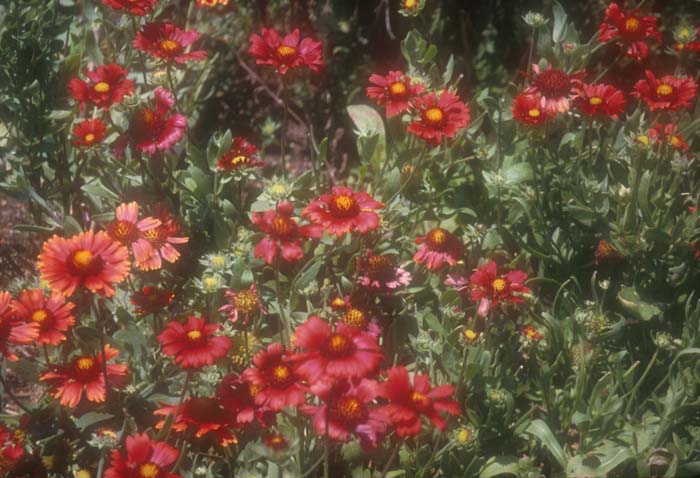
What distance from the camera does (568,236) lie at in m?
2.56

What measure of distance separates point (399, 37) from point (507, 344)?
2120 millimetres

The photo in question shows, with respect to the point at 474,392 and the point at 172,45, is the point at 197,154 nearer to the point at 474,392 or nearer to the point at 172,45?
the point at 172,45

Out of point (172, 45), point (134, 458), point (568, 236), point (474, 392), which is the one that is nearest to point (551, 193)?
point (568, 236)

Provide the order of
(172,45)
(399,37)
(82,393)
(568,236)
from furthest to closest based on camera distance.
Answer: (399,37) < (568,236) < (172,45) < (82,393)

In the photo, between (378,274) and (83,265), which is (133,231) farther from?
(378,274)

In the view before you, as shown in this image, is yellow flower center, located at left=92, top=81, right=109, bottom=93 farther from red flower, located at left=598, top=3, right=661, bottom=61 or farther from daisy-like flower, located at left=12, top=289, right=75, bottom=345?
red flower, located at left=598, top=3, right=661, bottom=61

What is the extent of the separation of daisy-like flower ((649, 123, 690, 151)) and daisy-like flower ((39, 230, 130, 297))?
1.62m

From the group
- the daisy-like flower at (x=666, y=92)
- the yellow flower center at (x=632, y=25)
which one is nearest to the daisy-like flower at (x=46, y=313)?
the daisy-like flower at (x=666, y=92)

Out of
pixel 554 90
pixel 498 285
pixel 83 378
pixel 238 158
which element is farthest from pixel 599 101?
pixel 83 378

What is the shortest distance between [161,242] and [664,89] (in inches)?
62.8

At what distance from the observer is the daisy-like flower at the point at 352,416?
1.79 m

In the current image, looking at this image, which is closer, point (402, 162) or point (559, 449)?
point (559, 449)

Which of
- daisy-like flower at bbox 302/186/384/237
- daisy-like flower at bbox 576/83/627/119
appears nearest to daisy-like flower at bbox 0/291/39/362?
daisy-like flower at bbox 302/186/384/237

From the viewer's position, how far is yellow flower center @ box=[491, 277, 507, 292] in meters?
2.06
